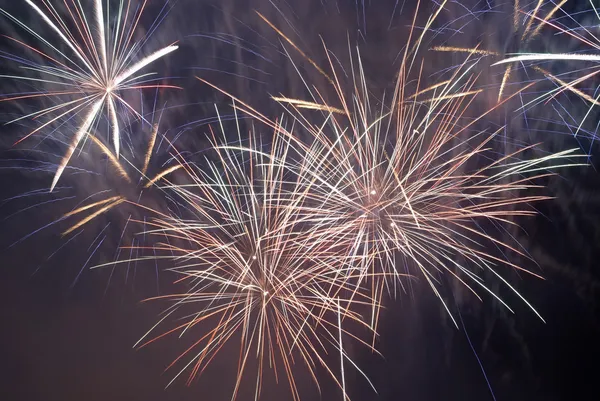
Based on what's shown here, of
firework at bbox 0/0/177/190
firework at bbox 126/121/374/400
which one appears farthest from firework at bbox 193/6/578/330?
firework at bbox 0/0/177/190

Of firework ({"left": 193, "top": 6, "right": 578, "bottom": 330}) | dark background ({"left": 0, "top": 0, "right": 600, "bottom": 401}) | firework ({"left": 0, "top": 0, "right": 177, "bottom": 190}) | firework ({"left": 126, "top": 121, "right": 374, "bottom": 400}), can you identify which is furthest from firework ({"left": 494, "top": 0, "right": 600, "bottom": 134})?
firework ({"left": 0, "top": 0, "right": 177, "bottom": 190})

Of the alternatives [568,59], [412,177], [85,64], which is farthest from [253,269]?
[568,59]

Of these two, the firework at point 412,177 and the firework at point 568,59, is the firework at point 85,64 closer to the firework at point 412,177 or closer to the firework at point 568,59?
the firework at point 412,177

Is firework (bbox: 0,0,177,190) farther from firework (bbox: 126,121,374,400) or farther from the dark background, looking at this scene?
firework (bbox: 126,121,374,400)

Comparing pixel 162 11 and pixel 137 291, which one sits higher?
pixel 162 11

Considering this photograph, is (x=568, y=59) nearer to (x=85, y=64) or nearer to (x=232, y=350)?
(x=232, y=350)

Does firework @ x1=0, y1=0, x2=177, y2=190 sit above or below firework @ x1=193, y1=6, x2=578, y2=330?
above

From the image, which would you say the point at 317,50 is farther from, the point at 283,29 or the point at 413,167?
the point at 413,167

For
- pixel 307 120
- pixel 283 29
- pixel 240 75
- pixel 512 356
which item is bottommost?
pixel 512 356

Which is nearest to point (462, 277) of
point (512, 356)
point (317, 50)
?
point (512, 356)
